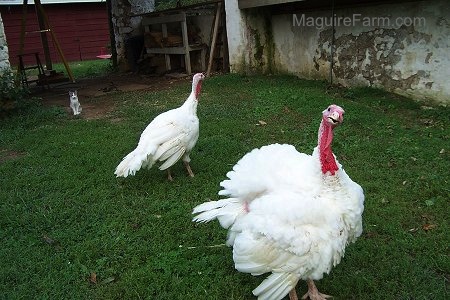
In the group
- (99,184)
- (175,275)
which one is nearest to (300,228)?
(175,275)

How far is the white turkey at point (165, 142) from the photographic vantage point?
194 inches

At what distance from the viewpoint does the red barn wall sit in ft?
83.8

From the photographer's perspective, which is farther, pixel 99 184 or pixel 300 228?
pixel 99 184

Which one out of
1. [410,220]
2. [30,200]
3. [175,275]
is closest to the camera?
Answer: [175,275]

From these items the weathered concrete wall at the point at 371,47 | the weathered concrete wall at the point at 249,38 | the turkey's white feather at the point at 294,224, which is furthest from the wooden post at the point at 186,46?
the turkey's white feather at the point at 294,224

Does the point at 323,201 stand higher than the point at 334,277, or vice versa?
the point at 323,201

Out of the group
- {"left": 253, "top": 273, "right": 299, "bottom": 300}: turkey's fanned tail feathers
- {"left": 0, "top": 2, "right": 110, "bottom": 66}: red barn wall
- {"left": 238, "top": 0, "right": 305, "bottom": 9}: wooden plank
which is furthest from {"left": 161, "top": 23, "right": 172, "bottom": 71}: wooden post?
{"left": 0, "top": 2, "right": 110, "bottom": 66}: red barn wall

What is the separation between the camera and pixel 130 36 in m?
15.7

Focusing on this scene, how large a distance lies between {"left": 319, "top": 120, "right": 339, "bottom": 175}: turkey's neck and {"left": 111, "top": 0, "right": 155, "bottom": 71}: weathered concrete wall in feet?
46.1

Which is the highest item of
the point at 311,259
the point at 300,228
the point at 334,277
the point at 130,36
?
the point at 130,36

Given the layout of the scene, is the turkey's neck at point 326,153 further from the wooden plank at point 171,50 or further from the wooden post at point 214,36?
the wooden plank at point 171,50

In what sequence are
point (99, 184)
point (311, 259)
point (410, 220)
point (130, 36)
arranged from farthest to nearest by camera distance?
point (130, 36) < point (99, 184) < point (410, 220) < point (311, 259)

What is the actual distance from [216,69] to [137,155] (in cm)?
817

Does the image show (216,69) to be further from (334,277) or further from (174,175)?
(334,277)
